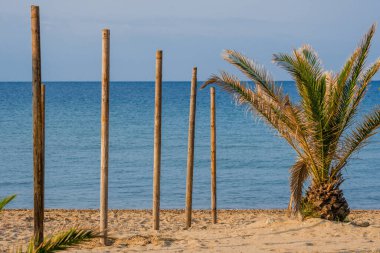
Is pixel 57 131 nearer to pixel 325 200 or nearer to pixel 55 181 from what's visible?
pixel 55 181

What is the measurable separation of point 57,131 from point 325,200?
31.8m

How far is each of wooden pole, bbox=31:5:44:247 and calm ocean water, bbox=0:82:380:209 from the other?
5.15 meters

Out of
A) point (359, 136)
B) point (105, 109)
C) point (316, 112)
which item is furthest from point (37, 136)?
point (359, 136)

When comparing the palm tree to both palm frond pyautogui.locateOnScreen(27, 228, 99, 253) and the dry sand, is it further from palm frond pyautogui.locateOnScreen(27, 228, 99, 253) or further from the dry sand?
palm frond pyautogui.locateOnScreen(27, 228, 99, 253)

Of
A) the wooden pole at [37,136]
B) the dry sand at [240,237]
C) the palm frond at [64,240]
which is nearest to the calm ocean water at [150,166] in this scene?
the dry sand at [240,237]

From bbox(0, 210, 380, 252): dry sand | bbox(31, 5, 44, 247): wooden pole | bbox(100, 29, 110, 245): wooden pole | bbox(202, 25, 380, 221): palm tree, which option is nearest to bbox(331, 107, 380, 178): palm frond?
bbox(202, 25, 380, 221): palm tree

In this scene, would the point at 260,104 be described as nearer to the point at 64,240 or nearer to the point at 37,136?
the point at 37,136

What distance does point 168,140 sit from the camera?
39.2m

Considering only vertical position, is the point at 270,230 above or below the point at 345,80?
below

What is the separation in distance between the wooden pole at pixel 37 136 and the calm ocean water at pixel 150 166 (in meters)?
5.15

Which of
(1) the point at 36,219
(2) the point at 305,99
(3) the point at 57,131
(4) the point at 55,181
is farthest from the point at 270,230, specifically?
(3) the point at 57,131

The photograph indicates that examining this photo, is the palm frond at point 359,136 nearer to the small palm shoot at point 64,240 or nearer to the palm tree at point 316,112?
the palm tree at point 316,112

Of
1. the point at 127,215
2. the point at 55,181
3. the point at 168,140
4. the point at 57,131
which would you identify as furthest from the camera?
the point at 57,131

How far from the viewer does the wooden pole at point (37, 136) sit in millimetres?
8406
